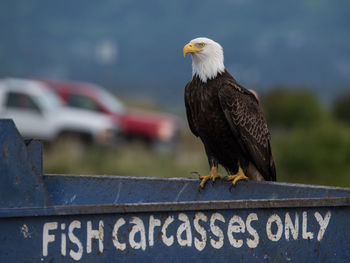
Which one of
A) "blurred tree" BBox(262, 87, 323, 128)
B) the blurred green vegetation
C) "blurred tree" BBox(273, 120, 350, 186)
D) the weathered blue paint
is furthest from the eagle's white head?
"blurred tree" BBox(262, 87, 323, 128)

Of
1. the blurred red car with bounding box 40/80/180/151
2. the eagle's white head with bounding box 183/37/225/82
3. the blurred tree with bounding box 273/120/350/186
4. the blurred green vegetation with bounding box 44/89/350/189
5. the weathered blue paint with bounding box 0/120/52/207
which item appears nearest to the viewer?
the weathered blue paint with bounding box 0/120/52/207

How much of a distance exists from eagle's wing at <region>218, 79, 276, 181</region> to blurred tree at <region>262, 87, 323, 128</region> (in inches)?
509

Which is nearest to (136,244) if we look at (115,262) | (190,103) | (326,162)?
(115,262)

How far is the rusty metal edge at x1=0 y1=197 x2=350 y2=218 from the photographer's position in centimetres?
322

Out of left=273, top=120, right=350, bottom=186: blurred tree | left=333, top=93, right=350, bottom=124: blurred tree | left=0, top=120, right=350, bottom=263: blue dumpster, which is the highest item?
left=333, top=93, right=350, bottom=124: blurred tree

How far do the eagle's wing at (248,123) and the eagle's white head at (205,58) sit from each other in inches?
6.6

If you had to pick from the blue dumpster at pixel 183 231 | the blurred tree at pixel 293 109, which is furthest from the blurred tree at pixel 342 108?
the blue dumpster at pixel 183 231

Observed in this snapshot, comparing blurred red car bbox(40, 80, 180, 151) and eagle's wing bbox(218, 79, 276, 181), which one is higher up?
blurred red car bbox(40, 80, 180, 151)

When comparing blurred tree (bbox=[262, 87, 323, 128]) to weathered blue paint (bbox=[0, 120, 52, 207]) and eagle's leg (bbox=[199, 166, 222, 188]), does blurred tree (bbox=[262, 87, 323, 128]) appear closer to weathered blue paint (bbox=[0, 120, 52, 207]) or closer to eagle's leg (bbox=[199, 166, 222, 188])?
eagle's leg (bbox=[199, 166, 222, 188])

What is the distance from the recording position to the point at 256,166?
16.9 ft

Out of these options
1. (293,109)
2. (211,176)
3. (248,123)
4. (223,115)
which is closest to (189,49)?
(223,115)

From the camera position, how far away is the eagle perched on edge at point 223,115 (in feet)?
16.1

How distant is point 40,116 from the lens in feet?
49.3

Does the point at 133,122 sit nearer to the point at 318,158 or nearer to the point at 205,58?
the point at 318,158
